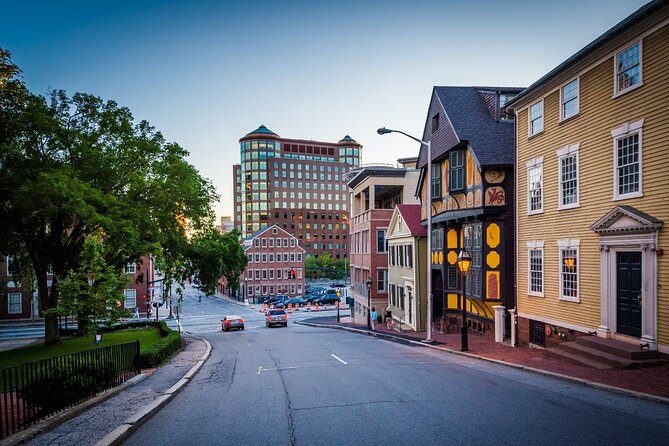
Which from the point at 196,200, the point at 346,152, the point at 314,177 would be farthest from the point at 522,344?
the point at 346,152

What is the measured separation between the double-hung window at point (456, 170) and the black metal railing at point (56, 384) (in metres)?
18.0

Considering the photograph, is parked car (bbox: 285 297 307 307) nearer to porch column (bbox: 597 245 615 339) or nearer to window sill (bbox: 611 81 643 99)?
porch column (bbox: 597 245 615 339)

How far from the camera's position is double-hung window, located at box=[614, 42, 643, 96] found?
1336 centimetres

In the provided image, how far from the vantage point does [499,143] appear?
23.1 m

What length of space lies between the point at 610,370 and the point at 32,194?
999 inches

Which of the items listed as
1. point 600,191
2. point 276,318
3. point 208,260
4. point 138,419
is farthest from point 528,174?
point 276,318

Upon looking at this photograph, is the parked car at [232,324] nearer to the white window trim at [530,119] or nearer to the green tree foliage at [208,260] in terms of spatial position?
the green tree foliage at [208,260]

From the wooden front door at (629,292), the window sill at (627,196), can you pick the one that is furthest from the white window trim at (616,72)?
the wooden front door at (629,292)

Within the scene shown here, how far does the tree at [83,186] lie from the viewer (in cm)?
2347

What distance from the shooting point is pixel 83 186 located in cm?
2339

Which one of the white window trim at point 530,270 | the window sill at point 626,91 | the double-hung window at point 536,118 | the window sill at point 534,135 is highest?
the double-hung window at point 536,118

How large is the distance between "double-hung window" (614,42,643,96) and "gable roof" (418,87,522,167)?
7.69 metres

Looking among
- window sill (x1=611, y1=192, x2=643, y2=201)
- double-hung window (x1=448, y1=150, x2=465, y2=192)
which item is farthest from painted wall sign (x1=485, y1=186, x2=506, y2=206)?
window sill (x1=611, y1=192, x2=643, y2=201)

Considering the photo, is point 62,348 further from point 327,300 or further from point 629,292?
Answer: point 327,300
